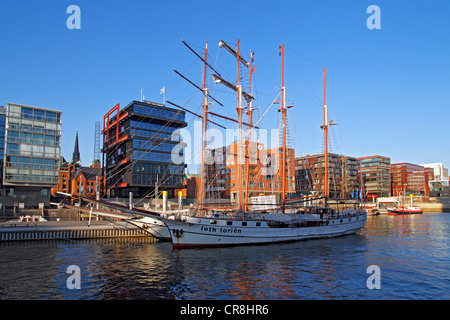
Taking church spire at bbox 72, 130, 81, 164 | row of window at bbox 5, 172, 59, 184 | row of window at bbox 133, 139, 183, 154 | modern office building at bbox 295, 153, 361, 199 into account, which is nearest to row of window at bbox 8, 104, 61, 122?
row of window at bbox 5, 172, 59, 184

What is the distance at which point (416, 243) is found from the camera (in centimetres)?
3759

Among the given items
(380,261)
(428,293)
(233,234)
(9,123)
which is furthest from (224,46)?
(9,123)

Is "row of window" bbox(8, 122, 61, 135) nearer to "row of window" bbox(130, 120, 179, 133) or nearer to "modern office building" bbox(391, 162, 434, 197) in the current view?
"row of window" bbox(130, 120, 179, 133)

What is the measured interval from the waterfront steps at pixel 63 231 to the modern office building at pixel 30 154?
37.2 m

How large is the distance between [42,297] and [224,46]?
127 ft

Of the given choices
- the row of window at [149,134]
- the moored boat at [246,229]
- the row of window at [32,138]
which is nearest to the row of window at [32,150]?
the row of window at [32,138]

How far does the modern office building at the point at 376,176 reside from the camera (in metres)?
168

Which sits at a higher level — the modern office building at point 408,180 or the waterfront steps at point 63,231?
the modern office building at point 408,180

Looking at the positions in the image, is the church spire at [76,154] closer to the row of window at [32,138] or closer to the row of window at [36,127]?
the row of window at [36,127]

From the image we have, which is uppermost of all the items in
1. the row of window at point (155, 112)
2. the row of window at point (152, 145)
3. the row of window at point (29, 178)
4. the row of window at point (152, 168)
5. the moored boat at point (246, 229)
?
the row of window at point (155, 112)

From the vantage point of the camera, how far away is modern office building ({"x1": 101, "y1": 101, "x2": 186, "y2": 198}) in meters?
86.2

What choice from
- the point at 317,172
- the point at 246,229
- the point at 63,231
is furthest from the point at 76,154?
the point at 246,229

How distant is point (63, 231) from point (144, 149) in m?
46.6

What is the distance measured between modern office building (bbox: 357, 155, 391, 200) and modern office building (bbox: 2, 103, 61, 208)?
143726 mm
